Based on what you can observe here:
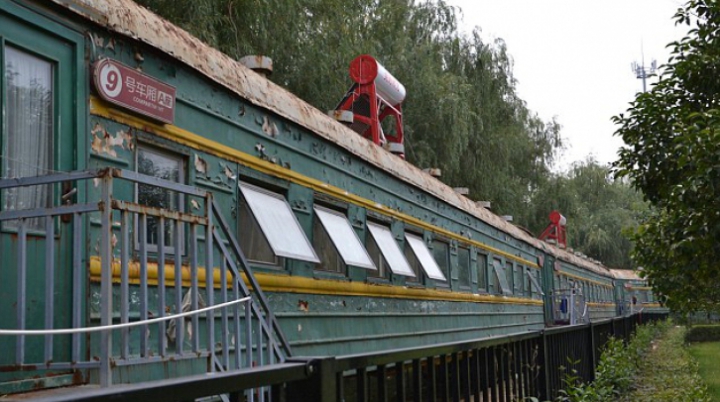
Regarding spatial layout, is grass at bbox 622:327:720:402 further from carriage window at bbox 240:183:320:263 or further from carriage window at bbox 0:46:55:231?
carriage window at bbox 0:46:55:231

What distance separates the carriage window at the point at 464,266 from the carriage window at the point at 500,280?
174cm

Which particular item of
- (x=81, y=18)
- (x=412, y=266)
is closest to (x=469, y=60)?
(x=412, y=266)

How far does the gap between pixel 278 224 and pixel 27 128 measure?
7.23 feet

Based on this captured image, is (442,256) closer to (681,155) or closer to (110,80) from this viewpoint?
(681,155)

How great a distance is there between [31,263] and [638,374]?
32.7 ft

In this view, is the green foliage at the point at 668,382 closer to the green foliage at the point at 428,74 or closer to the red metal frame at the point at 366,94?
the red metal frame at the point at 366,94

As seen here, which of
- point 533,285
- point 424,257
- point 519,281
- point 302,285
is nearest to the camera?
point 302,285

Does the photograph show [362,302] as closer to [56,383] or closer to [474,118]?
[56,383]

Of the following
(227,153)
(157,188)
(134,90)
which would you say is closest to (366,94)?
(227,153)

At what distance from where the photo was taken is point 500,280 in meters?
13.4

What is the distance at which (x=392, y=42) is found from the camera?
→ 18453 mm

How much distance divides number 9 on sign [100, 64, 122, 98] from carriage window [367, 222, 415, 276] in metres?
3.79

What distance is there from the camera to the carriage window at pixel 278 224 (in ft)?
17.8

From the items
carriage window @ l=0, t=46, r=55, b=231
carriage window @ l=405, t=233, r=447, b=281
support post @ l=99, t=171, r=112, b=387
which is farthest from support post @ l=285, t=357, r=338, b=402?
carriage window @ l=405, t=233, r=447, b=281
